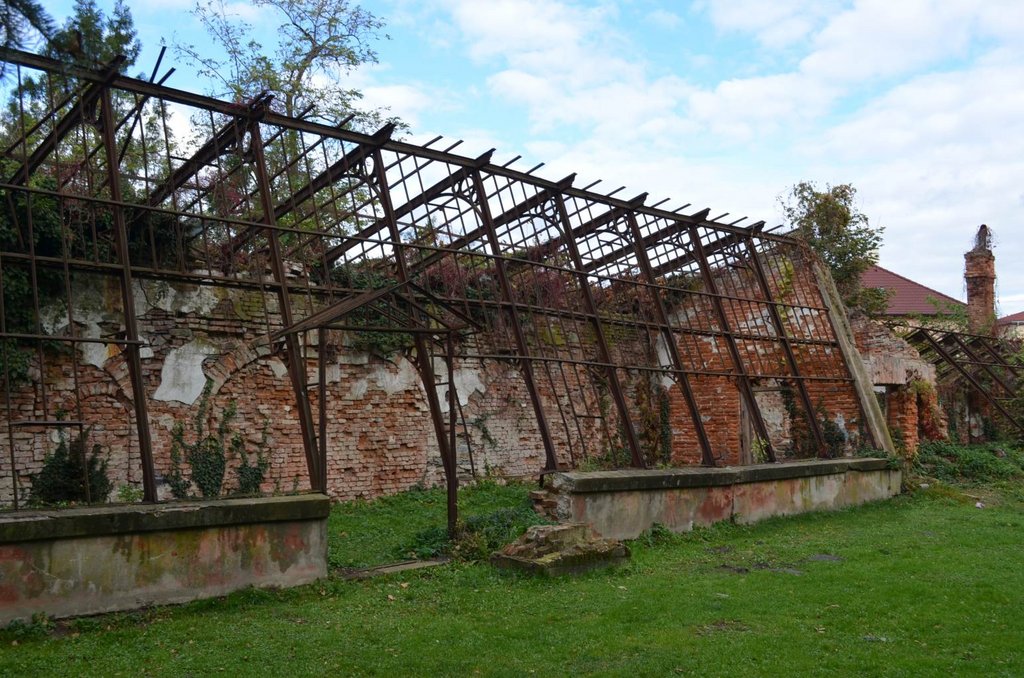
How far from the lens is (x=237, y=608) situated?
6.75m

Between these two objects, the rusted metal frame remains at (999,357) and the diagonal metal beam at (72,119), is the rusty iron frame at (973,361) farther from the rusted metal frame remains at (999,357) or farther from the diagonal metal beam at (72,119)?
the diagonal metal beam at (72,119)

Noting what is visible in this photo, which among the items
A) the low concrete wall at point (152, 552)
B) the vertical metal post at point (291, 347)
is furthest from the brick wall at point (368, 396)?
the low concrete wall at point (152, 552)

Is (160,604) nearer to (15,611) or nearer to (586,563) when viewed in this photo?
(15,611)

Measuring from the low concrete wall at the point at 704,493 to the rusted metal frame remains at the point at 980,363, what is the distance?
23.7 ft

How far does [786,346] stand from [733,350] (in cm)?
202

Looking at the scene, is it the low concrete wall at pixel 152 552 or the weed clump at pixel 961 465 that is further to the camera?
the weed clump at pixel 961 465

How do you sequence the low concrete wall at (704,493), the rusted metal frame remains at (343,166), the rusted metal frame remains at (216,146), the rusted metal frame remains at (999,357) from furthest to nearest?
1. the rusted metal frame remains at (999,357)
2. the rusted metal frame remains at (343,166)
3. the low concrete wall at (704,493)
4. the rusted metal frame remains at (216,146)

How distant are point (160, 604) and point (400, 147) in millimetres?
6163

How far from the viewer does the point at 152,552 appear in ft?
21.5

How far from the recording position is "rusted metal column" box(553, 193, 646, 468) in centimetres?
1128

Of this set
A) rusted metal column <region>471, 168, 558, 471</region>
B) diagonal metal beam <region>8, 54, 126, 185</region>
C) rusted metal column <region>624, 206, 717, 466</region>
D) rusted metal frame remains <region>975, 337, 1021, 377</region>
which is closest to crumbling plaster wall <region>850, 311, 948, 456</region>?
rusted metal frame remains <region>975, 337, 1021, 377</region>

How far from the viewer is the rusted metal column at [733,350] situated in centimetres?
1338

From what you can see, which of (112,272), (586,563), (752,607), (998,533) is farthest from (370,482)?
(998,533)

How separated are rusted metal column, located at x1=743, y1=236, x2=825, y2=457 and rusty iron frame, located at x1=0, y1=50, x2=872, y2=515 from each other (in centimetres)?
4
